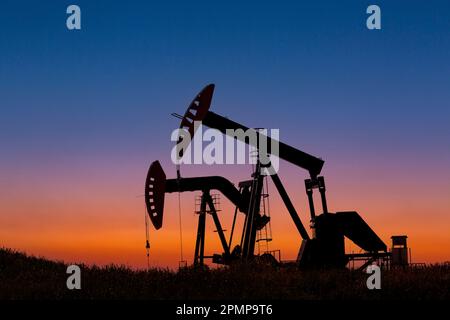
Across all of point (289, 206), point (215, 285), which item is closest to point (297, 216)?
point (289, 206)

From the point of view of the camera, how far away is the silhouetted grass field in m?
13.7

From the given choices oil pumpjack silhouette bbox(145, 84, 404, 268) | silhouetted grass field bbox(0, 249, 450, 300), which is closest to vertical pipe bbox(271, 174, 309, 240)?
oil pumpjack silhouette bbox(145, 84, 404, 268)

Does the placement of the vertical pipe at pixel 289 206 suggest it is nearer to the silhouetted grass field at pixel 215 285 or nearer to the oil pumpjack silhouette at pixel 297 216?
the oil pumpjack silhouette at pixel 297 216

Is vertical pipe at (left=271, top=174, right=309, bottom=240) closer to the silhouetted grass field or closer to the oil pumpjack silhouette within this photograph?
the oil pumpjack silhouette

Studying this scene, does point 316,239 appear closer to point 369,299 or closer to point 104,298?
point 369,299

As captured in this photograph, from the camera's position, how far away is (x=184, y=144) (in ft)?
60.2

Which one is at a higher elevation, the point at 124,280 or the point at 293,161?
the point at 293,161

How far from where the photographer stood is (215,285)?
1468 centimetres

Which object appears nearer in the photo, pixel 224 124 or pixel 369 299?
pixel 369 299
